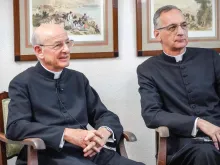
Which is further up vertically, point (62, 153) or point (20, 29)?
point (20, 29)

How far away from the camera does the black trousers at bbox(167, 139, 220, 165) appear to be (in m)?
2.10

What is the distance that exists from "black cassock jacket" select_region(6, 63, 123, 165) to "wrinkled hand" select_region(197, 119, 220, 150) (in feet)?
1.56

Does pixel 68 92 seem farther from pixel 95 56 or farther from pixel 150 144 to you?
pixel 150 144

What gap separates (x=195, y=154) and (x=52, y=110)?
852 millimetres

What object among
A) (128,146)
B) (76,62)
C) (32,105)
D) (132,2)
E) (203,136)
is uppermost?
(132,2)

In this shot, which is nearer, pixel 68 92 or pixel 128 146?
pixel 68 92

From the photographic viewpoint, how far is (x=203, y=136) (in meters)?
2.34

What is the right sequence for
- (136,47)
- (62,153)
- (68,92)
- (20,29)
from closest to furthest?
(62,153) → (68,92) → (20,29) → (136,47)

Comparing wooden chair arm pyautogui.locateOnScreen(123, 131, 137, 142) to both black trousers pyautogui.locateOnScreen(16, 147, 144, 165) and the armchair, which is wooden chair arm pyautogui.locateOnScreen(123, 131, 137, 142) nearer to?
the armchair

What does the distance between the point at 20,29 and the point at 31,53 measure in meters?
0.19

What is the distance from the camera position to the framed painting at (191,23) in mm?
2936

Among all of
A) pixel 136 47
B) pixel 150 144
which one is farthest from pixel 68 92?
pixel 150 144

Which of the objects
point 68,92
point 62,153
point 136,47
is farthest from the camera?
point 136,47

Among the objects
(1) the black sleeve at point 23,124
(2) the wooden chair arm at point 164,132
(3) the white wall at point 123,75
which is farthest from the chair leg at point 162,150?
(3) the white wall at point 123,75
